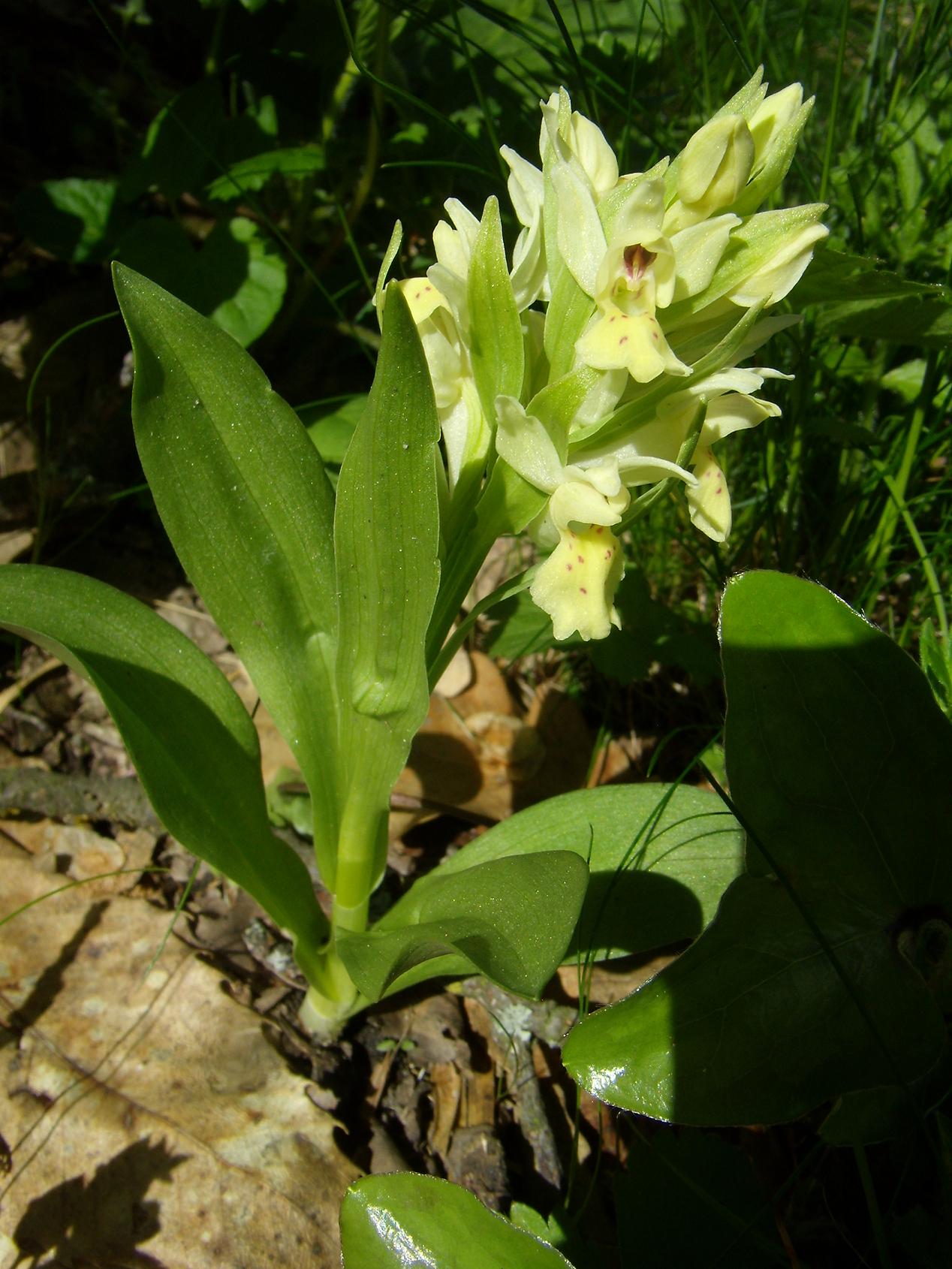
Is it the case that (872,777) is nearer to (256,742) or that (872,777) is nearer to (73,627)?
(256,742)

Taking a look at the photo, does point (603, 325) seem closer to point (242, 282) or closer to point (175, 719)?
point (175, 719)

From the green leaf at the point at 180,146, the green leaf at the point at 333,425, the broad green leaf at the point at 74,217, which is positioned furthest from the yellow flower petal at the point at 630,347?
the broad green leaf at the point at 74,217

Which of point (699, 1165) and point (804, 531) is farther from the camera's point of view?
point (804, 531)

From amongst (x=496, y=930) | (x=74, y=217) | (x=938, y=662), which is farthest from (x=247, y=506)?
(x=74, y=217)

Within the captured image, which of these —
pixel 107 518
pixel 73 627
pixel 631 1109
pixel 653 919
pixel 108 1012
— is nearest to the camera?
pixel 631 1109

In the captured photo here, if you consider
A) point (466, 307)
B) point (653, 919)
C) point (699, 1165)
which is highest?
point (466, 307)

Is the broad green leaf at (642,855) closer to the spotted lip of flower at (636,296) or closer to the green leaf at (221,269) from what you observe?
the spotted lip of flower at (636,296)

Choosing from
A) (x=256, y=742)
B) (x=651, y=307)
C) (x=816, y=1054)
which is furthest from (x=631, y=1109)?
(x=651, y=307)
